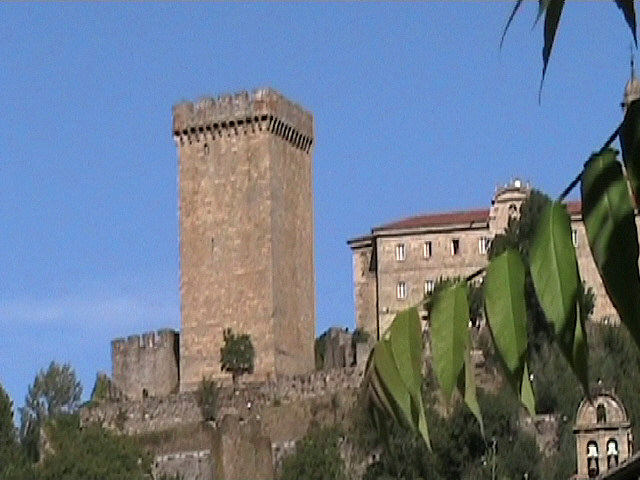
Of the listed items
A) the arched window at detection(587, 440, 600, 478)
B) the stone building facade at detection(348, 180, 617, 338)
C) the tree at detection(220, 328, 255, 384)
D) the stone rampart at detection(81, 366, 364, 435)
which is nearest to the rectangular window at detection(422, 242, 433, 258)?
the stone building facade at detection(348, 180, 617, 338)

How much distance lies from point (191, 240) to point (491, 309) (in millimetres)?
55724

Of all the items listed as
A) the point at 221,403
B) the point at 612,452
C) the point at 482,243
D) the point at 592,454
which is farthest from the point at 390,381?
the point at 482,243

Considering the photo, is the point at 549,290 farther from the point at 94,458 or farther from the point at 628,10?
the point at 94,458

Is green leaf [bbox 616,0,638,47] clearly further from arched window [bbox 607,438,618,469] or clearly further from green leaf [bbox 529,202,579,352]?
arched window [bbox 607,438,618,469]

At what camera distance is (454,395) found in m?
2.63

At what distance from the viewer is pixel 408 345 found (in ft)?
9.09

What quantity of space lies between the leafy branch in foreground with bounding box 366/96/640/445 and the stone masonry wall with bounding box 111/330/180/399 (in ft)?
186

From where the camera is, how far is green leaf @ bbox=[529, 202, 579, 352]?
256 centimetres

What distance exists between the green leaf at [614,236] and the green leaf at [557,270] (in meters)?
0.03

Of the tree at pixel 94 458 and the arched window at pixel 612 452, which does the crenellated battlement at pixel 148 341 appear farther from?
the arched window at pixel 612 452

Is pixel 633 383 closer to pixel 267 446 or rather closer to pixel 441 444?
pixel 441 444

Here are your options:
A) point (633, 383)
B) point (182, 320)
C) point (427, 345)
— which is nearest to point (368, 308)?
point (182, 320)

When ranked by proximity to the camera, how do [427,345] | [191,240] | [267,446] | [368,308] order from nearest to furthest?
1. [427,345]
2. [267,446]
3. [191,240]
4. [368,308]

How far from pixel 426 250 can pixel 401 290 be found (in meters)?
1.87
